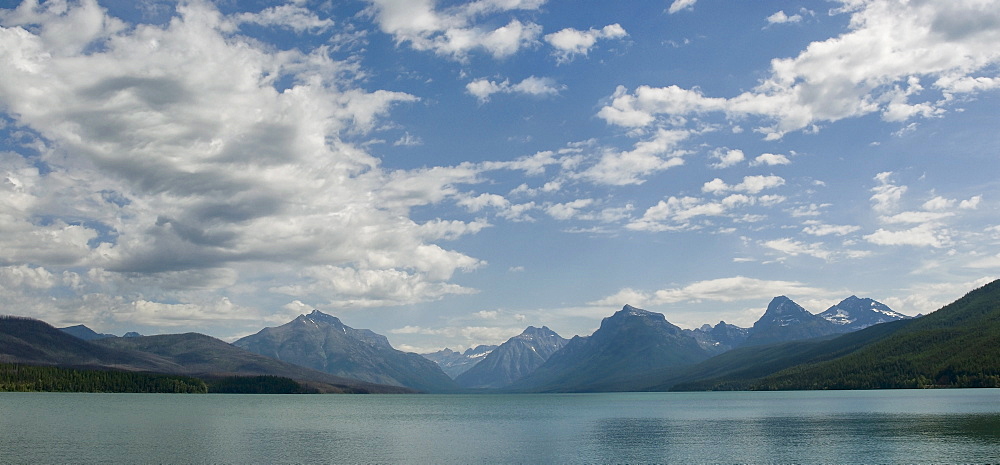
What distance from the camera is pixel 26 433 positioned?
104m

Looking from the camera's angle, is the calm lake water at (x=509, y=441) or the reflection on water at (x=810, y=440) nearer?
the calm lake water at (x=509, y=441)

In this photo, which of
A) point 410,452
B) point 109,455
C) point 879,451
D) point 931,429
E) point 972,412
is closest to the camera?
point 109,455

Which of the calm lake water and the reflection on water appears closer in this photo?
the calm lake water

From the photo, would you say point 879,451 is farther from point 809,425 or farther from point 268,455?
point 268,455

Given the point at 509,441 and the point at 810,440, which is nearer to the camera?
the point at 810,440

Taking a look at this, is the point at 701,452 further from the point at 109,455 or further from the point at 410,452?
the point at 109,455

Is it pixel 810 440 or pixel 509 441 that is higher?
pixel 509 441

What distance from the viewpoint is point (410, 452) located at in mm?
92188

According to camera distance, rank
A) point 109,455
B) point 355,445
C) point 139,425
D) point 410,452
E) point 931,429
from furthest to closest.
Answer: point 139,425
point 931,429
point 355,445
point 410,452
point 109,455

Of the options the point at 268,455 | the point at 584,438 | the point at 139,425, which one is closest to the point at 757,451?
the point at 584,438

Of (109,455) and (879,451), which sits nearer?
(109,455)

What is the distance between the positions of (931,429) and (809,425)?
22.8 m

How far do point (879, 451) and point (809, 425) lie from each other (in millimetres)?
46418

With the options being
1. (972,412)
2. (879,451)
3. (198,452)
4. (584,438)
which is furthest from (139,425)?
(972,412)
